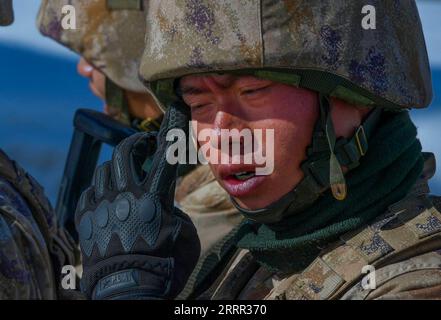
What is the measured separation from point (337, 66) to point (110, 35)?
2190 millimetres

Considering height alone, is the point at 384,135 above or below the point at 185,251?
above

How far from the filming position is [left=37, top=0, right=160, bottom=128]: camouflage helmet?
17.8 ft

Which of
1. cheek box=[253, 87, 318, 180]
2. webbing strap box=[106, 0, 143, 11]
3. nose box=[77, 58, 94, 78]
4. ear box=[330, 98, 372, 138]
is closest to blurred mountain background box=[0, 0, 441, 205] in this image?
nose box=[77, 58, 94, 78]

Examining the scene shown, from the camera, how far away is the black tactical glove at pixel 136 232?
11.6 feet

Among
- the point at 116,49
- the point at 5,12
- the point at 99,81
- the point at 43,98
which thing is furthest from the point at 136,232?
the point at 43,98

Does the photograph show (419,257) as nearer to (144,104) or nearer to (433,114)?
(144,104)

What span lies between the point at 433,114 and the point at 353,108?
3.83 metres

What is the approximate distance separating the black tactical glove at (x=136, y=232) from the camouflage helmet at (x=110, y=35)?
1.70 meters

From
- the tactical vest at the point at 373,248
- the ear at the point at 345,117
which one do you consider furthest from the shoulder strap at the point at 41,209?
the ear at the point at 345,117

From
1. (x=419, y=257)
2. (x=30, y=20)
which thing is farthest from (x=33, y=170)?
(x=419, y=257)

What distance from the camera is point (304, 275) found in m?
3.50

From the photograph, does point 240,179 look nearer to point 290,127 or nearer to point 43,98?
point 290,127

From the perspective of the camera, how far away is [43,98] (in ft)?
26.2

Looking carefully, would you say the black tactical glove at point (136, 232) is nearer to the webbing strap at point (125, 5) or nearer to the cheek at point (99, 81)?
the webbing strap at point (125, 5)
